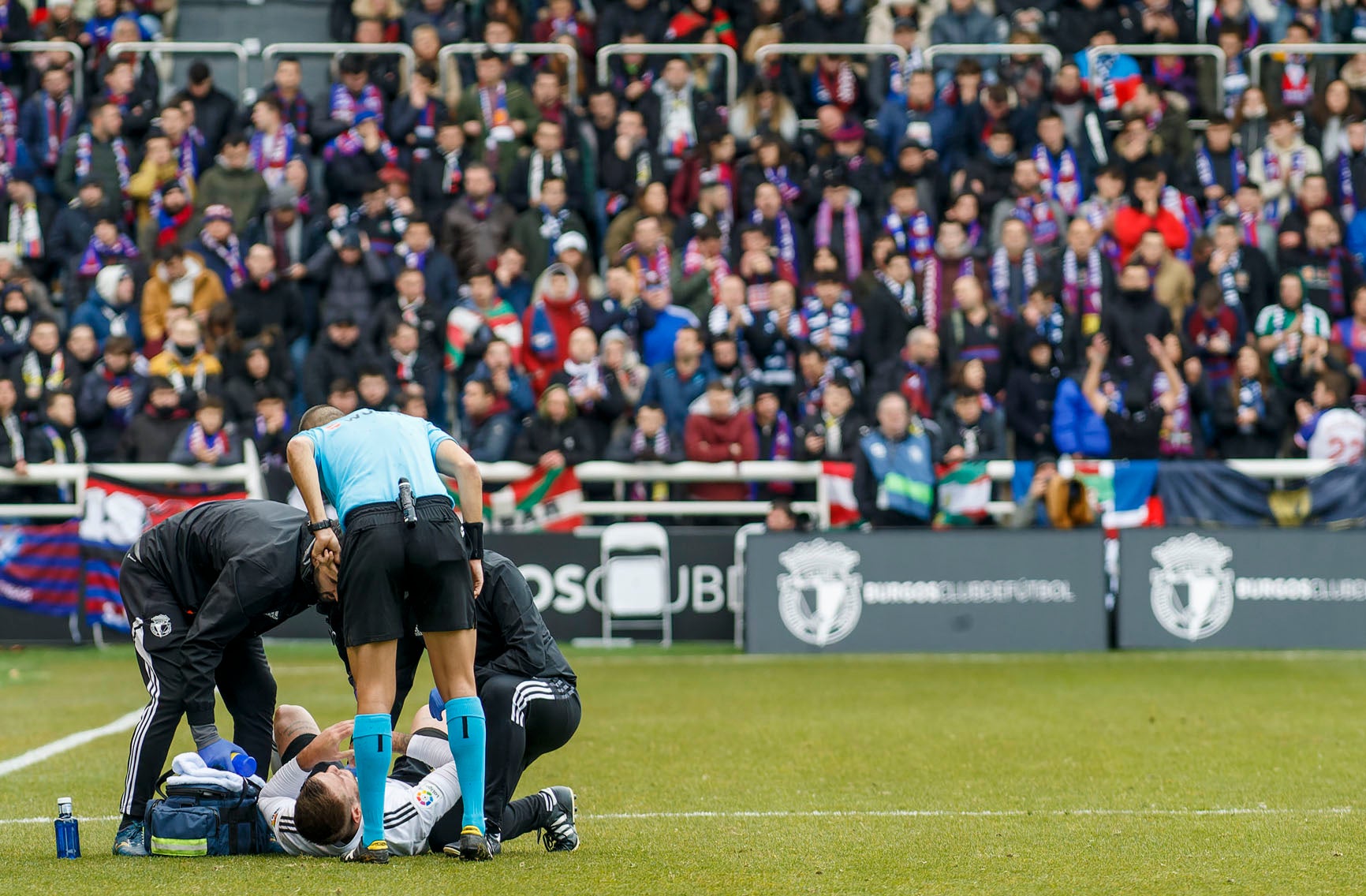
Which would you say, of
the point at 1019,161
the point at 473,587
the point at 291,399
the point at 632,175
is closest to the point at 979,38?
the point at 1019,161

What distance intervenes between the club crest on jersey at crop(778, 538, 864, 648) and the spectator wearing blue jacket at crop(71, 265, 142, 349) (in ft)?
23.5

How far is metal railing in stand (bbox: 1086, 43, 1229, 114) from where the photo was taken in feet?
70.3

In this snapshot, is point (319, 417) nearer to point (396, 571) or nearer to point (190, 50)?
point (396, 571)

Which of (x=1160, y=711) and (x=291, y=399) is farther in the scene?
(x=291, y=399)

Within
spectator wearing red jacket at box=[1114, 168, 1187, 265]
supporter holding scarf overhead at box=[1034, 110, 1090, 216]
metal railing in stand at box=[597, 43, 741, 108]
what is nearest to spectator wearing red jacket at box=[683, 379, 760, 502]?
spectator wearing red jacket at box=[1114, 168, 1187, 265]

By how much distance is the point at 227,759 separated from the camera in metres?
7.49

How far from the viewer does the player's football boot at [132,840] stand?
7.23 meters

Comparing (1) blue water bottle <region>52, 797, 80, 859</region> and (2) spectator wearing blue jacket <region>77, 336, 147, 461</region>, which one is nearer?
(1) blue water bottle <region>52, 797, 80, 859</region>

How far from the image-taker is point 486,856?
6.98 m

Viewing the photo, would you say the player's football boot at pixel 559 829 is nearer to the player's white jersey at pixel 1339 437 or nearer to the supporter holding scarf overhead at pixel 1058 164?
the player's white jersey at pixel 1339 437

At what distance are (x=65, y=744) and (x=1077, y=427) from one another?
33.5 ft

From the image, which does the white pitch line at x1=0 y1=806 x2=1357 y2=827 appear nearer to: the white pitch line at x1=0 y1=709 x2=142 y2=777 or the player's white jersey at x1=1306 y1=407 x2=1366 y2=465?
the white pitch line at x1=0 y1=709 x2=142 y2=777

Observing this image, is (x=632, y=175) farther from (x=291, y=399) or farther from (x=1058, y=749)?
(x=1058, y=749)

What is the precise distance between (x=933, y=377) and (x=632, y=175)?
4.37m
